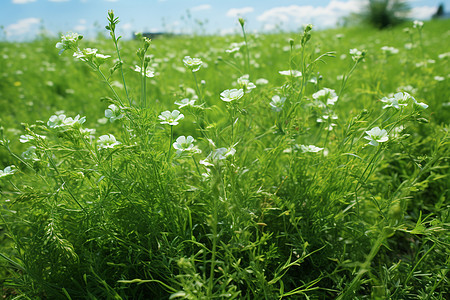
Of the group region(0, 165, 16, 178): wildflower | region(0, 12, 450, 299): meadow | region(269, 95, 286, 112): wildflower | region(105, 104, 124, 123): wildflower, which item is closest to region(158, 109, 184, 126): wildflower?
region(0, 12, 450, 299): meadow

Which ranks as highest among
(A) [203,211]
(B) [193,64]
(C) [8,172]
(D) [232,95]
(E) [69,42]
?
(E) [69,42]

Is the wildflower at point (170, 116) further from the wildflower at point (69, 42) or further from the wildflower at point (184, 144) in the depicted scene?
the wildflower at point (69, 42)

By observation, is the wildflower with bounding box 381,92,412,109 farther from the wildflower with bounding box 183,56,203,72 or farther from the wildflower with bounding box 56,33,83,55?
the wildflower with bounding box 56,33,83,55

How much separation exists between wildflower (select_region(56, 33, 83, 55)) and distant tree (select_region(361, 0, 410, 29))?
49.6ft

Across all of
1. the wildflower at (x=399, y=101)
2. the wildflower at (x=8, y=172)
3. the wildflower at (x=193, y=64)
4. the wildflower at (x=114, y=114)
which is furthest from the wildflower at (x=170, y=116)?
the wildflower at (x=399, y=101)

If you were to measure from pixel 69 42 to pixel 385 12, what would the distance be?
Answer: 614 inches

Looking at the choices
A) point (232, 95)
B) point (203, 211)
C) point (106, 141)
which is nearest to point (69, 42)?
point (106, 141)

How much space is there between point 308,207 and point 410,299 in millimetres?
587

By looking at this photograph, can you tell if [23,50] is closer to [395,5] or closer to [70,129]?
[70,129]

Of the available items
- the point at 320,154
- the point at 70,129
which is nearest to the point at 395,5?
the point at 320,154

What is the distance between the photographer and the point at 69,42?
1.28 metres

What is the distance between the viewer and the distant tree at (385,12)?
13.4 meters

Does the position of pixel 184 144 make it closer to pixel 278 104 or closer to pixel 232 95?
pixel 232 95

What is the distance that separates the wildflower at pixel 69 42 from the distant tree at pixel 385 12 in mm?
15121
